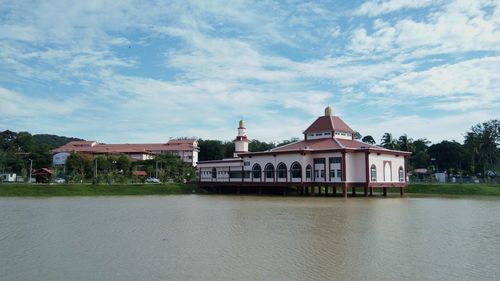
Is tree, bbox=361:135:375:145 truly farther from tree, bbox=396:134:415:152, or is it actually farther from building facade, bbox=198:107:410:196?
building facade, bbox=198:107:410:196

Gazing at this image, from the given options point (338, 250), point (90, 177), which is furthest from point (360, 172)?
point (90, 177)

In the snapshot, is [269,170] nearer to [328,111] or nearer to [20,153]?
[328,111]

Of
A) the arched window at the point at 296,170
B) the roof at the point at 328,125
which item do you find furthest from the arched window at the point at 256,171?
the roof at the point at 328,125

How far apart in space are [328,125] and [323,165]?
6036 mm

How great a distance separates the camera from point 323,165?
43.1 m

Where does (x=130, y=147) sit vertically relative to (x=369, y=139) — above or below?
below

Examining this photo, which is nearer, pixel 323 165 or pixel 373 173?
pixel 373 173

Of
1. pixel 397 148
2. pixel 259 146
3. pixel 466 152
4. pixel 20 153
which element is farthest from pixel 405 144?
pixel 20 153

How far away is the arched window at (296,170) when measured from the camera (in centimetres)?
4419

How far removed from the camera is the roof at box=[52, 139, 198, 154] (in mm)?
88125

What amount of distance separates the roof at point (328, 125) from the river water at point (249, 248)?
25414 mm

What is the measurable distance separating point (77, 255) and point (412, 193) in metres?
41.7

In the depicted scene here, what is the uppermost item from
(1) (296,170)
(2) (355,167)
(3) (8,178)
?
(2) (355,167)

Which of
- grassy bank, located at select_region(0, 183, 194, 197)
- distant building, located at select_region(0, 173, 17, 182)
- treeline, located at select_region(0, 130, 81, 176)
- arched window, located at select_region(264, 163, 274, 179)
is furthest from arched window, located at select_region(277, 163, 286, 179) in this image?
distant building, located at select_region(0, 173, 17, 182)
